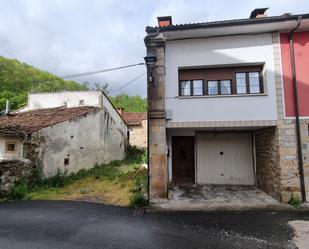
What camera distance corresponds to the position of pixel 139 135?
22.3 metres

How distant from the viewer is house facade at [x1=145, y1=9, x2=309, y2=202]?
7.11 meters

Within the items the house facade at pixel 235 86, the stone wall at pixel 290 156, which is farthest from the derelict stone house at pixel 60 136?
the stone wall at pixel 290 156

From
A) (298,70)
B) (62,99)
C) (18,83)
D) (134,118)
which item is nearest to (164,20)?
(298,70)

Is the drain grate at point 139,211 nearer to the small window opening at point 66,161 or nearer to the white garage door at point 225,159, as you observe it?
the white garage door at point 225,159

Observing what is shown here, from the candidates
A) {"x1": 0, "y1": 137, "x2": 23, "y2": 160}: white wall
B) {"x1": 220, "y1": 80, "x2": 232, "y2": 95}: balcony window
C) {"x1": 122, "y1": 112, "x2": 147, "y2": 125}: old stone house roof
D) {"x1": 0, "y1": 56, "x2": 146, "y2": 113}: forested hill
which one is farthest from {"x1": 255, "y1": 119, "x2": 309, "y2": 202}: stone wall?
{"x1": 0, "y1": 56, "x2": 146, "y2": 113}: forested hill

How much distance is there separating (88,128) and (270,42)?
1096cm

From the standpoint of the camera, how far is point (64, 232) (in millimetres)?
5062

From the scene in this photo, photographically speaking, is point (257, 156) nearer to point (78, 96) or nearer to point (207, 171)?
point (207, 171)

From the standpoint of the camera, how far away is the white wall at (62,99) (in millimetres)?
15633

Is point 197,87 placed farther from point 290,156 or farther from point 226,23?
point 290,156

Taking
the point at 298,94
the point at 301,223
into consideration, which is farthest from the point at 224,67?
the point at 301,223

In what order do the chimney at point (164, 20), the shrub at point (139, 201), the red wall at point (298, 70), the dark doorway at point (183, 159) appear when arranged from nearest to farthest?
the shrub at point (139, 201) → the red wall at point (298, 70) → the chimney at point (164, 20) → the dark doorway at point (183, 159)

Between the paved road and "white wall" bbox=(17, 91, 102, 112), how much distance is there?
989 centimetres

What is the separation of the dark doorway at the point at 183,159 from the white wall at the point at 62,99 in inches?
303
